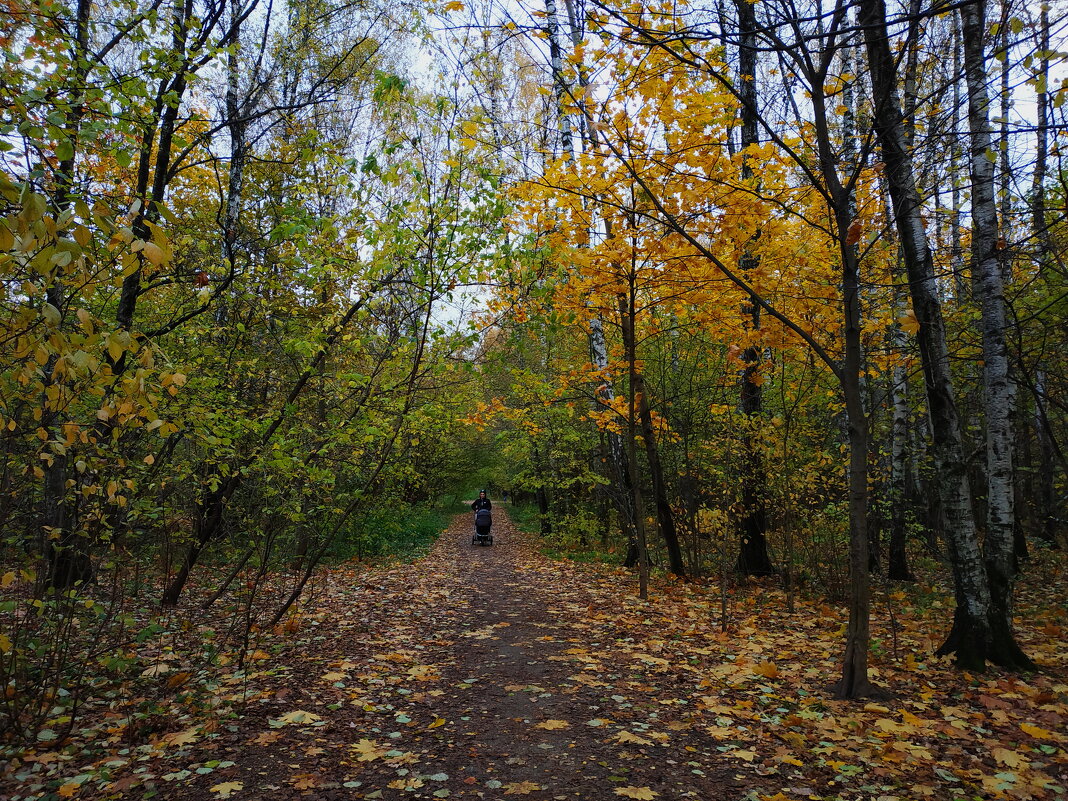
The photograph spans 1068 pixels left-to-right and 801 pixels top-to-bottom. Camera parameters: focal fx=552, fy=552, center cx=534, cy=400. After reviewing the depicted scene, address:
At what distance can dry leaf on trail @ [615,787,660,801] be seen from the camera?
2.99 metres

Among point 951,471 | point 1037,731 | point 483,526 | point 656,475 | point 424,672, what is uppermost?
point 951,471

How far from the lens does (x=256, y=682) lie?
15.5 ft

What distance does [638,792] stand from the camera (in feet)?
9.95

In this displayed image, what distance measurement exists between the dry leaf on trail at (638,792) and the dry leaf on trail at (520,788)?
1.50 feet

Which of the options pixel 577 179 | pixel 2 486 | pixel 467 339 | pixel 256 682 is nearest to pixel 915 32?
pixel 577 179

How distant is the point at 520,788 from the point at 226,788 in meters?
1.63

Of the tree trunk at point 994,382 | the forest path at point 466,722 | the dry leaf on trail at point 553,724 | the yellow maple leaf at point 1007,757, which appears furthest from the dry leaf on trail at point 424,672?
the tree trunk at point 994,382

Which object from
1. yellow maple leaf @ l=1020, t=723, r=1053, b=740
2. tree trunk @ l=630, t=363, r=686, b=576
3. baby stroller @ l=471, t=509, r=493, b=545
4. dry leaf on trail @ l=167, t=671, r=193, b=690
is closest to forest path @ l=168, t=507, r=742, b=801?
dry leaf on trail @ l=167, t=671, r=193, b=690

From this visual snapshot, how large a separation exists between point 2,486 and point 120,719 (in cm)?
185

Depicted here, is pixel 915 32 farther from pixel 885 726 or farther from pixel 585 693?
pixel 585 693

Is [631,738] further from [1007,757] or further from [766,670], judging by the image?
[1007,757]

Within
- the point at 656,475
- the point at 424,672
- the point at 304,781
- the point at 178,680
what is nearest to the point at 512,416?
the point at 656,475

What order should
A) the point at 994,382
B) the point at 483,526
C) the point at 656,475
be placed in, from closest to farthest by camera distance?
the point at 994,382, the point at 656,475, the point at 483,526

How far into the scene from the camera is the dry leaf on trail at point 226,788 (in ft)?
9.90
